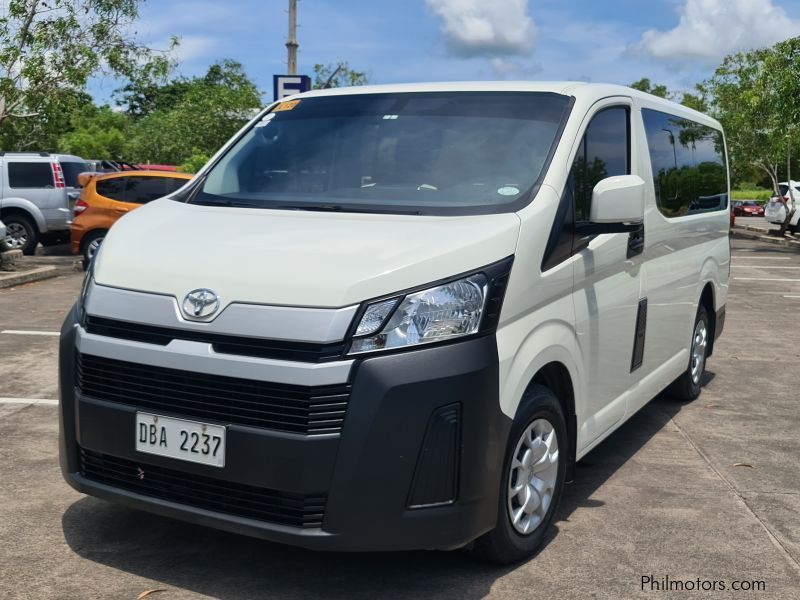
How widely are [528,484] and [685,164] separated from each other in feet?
9.68

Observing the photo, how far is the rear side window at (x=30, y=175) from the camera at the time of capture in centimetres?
1844

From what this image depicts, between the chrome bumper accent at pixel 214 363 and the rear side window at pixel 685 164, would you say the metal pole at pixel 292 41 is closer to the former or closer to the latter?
the rear side window at pixel 685 164

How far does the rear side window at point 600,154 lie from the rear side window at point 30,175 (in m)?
15.8

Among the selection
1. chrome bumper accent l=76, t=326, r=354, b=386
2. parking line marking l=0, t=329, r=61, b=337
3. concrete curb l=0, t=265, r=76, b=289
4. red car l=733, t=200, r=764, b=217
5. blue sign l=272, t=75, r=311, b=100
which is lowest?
red car l=733, t=200, r=764, b=217

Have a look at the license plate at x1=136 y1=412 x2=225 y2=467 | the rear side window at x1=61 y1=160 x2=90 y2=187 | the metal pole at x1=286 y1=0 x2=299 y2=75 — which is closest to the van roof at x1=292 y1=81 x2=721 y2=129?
the license plate at x1=136 y1=412 x2=225 y2=467

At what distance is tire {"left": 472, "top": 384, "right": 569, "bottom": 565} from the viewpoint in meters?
3.63

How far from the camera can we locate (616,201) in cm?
405

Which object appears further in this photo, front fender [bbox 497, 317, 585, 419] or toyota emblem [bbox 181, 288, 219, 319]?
front fender [bbox 497, 317, 585, 419]

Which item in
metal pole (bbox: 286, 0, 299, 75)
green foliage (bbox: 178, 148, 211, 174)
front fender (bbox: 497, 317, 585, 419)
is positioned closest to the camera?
front fender (bbox: 497, 317, 585, 419)

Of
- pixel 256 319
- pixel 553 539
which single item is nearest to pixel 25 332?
pixel 553 539

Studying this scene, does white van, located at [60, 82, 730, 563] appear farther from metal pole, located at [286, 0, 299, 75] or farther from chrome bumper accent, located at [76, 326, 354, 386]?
metal pole, located at [286, 0, 299, 75]

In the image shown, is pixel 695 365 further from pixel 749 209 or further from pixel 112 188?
pixel 749 209

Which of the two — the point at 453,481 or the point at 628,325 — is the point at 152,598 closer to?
the point at 453,481

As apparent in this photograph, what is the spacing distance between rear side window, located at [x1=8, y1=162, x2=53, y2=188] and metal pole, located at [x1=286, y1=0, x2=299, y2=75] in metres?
5.04
